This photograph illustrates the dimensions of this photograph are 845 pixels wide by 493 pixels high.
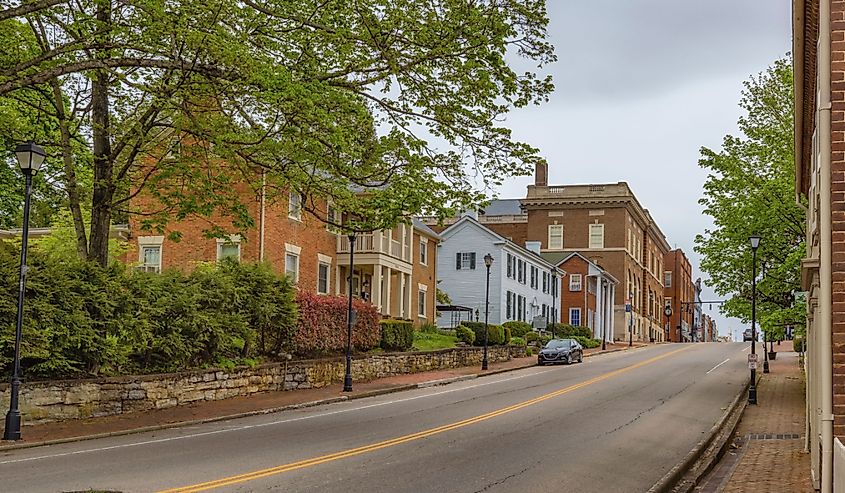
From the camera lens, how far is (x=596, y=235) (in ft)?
320

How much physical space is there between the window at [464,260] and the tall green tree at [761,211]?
32575mm

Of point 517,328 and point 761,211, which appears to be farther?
point 517,328

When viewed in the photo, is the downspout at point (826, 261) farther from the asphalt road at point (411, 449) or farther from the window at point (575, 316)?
the window at point (575, 316)

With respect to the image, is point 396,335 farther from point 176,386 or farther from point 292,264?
point 176,386

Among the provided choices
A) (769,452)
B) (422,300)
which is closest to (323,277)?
(422,300)

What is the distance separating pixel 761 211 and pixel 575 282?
2141 inches

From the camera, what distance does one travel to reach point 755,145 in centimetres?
3275

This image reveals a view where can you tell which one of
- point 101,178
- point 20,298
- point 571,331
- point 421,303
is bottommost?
point 571,331

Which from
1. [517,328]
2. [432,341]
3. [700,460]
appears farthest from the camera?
[517,328]

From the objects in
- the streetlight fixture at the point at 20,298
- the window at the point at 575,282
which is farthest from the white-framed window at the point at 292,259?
the window at the point at 575,282

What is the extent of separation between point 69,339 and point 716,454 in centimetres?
1373

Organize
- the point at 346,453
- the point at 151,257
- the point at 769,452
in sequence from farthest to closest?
the point at 151,257 → the point at 769,452 → the point at 346,453

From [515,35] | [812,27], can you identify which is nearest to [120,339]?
[515,35]

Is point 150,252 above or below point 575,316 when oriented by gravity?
above
